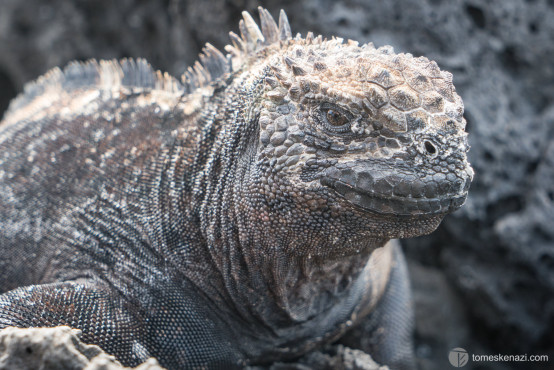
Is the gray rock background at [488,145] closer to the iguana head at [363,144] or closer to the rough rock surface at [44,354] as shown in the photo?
the iguana head at [363,144]

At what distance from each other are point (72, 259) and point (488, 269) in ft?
10.7

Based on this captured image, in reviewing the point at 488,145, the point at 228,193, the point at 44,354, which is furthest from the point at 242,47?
the point at 488,145

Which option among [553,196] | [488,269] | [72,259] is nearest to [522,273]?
[488,269]

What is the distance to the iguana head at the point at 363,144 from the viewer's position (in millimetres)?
2158

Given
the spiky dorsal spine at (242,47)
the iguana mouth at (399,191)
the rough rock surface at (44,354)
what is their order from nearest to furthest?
the rough rock surface at (44,354) < the iguana mouth at (399,191) < the spiky dorsal spine at (242,47)

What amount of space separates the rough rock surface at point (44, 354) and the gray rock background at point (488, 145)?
3.00 meters

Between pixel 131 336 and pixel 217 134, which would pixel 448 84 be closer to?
pixel 217 134

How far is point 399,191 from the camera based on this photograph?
7.06ft

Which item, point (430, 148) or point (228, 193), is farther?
point (228, 193)

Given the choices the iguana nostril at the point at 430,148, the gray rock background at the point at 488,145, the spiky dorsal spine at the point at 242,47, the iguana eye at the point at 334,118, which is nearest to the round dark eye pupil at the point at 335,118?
the iguana eye at the point at 334,118

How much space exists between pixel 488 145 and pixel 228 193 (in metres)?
2.38

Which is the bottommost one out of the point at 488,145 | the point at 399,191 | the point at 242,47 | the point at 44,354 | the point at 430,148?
the point at 44,354

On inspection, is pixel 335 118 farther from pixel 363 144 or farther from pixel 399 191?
pixel 399 191

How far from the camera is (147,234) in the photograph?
284cm
